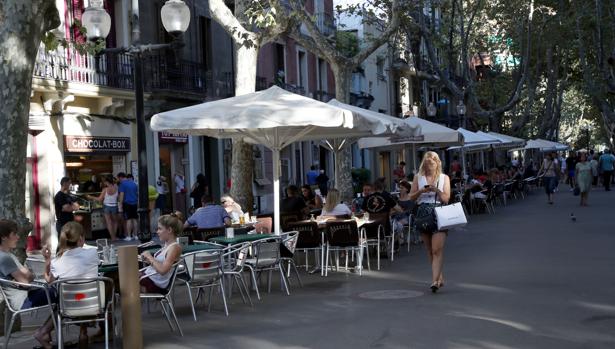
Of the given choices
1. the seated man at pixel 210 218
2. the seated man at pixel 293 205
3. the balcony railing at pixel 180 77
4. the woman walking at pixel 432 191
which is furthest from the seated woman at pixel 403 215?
the balcony railing at pixel 180 77

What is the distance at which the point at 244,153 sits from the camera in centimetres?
1747

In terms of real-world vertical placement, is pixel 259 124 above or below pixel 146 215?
above

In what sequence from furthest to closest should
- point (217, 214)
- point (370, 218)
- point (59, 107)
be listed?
point (59, 107)
point (370, 218)
point (217, 214)

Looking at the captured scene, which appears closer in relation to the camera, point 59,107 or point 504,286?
point 504,286

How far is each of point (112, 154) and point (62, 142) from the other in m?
2.41

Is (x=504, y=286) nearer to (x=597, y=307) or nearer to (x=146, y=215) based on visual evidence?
(x=597, y=307)

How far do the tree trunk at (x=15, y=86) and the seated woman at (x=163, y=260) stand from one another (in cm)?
133

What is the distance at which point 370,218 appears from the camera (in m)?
14.7

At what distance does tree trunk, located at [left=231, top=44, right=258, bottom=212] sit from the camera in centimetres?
1711

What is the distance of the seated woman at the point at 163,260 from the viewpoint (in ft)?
29.1

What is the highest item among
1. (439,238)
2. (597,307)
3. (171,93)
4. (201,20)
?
(201,20)

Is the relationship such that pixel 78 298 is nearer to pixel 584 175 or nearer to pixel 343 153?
pixel 343 153

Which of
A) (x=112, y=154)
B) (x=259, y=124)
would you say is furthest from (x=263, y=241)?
(x=112, y=154)

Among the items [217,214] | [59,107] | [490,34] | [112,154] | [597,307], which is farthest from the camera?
[490,34]
